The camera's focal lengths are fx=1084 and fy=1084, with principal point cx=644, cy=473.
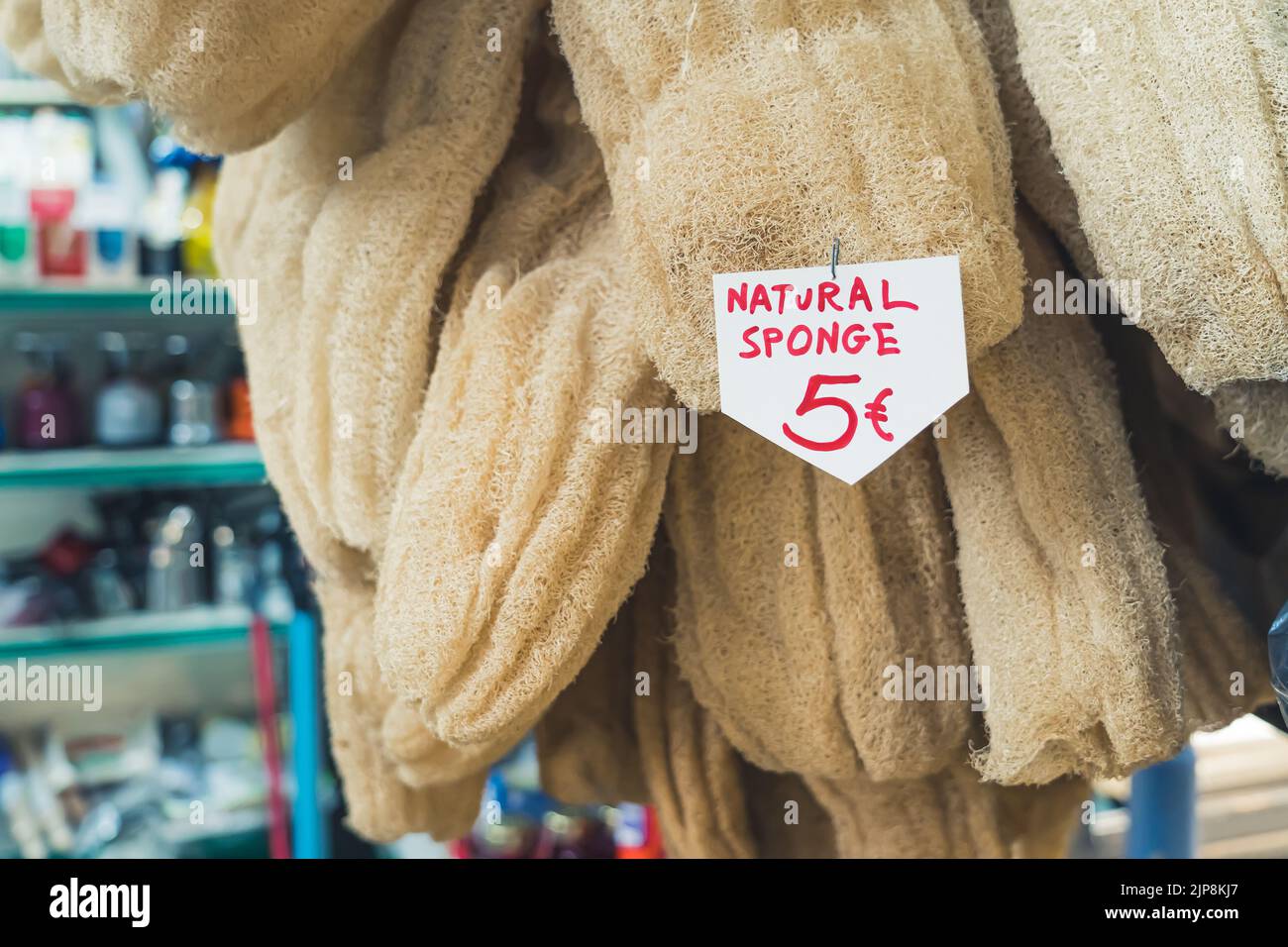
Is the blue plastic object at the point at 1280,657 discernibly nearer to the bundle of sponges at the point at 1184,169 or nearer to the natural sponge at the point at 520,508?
the bundle of sponges at the point at 1184,169

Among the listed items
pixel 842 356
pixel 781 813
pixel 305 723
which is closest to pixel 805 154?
pixel 842 356

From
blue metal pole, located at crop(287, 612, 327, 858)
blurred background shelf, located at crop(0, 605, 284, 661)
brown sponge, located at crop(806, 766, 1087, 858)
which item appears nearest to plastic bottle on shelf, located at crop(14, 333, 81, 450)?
blurred background shelf, located at crop(0, 605, 284, 661)

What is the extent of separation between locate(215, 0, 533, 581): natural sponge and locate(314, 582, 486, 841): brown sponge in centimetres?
8

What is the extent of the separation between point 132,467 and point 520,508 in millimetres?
1209

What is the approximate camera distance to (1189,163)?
39 cm

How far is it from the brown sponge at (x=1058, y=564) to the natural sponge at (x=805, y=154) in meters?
0.06

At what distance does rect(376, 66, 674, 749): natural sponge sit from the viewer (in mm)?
459

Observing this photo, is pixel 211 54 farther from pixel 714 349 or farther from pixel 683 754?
pixel 683 754

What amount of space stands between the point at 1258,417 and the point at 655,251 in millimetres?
249

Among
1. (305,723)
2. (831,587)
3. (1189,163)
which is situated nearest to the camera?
(1189,163)

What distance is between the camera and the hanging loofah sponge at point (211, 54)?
0.46 m

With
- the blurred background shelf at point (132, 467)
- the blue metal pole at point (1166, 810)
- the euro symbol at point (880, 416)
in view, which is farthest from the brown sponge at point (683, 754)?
the blurred background shelf at point (132, 467)
